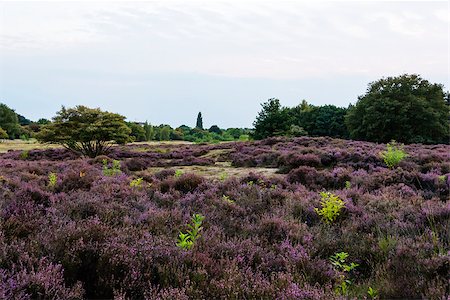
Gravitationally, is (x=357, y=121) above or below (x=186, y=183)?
above

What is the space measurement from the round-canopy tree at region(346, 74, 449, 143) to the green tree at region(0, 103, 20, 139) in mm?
58404

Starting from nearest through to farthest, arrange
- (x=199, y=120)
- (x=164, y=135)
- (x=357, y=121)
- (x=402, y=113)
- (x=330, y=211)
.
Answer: (x=330, y=211) < (x=402, y=113) < (x=357, y=121) < (x=164, y=135) < (x=199, y=120)

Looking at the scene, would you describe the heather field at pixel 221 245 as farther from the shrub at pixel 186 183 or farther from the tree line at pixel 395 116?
the tree line at pixel 395 116

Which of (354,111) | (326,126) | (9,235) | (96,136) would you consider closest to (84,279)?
(9,235)

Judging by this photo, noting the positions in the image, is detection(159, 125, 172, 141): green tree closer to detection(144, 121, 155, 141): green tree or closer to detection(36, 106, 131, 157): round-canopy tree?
detection(144, 121, 155, 141): green tree

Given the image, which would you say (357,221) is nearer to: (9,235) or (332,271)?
(332,271)

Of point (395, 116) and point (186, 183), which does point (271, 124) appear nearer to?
point (395, 116)

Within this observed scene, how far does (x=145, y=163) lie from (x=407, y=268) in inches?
545

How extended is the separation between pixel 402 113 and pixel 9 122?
216 feet

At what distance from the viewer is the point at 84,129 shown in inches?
888

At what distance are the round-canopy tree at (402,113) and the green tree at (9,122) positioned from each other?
58.4 m

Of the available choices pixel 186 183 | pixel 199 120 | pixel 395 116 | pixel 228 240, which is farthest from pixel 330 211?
pixel 199 120

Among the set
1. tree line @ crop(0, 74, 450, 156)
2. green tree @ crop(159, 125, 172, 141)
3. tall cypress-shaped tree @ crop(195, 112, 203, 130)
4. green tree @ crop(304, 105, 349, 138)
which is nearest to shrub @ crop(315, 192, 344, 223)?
tree line @ crop(0, 74, 450, 156)

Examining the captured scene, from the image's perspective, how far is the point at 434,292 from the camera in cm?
306
